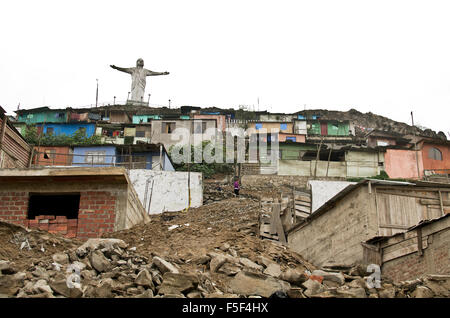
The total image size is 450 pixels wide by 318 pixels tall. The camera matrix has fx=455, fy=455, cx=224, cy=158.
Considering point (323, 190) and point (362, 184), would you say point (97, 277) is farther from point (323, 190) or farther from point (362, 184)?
point (323, 190)

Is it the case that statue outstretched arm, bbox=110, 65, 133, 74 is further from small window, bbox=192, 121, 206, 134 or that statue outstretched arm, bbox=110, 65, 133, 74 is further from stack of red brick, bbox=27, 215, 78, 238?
stack of red brick, bbox=27, 215, 78, 238

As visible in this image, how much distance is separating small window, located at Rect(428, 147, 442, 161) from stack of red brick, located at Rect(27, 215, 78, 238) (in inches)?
1463

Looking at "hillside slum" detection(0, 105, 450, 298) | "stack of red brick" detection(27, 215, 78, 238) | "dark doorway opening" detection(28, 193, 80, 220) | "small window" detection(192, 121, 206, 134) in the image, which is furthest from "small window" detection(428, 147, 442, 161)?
"stack of red brick" detection(27, 215, 78, 238)

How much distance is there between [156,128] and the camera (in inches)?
1674

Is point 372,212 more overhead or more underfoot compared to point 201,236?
more overhead

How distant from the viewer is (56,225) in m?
10.2

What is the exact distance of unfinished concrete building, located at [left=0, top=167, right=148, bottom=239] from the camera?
1012 centimetres

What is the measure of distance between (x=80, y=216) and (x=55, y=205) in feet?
6.67

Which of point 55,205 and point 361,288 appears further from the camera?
point 55,205

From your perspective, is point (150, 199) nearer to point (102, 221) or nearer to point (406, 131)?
point (102, 221)

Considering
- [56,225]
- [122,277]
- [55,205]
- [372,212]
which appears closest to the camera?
[122,277]

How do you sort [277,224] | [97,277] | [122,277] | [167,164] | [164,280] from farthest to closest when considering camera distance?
[167,164]
[277,224]
[97,277]
[122,277]
[164,280]

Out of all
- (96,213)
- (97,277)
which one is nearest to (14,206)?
(96,213)

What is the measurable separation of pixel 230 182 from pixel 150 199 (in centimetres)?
952
